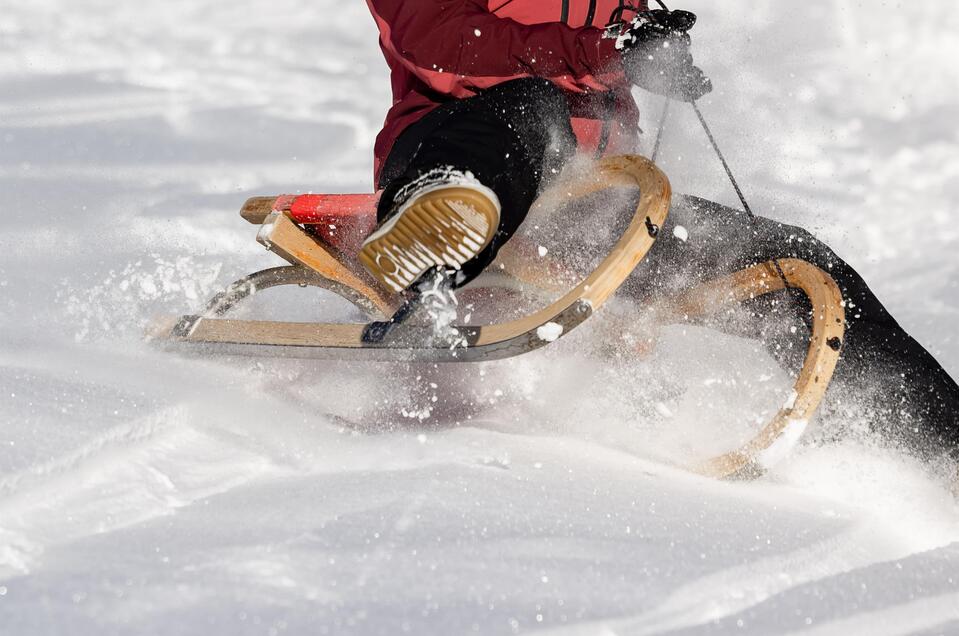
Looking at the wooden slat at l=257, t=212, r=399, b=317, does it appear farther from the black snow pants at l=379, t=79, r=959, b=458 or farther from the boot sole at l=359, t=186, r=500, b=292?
the boot sole at l=359, t=186, r=500, b=292

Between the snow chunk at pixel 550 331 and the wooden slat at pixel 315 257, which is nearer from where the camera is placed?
the snow chunk at pixel 550 331

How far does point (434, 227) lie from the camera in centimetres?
142

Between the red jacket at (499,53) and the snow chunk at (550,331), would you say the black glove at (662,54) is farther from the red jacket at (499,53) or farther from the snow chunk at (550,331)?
the snow chunk at (550,331)

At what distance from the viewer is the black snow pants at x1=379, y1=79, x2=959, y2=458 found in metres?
1.47

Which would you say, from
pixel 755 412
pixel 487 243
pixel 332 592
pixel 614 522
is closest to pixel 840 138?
pixel 755 412

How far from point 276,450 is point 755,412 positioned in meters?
0.93

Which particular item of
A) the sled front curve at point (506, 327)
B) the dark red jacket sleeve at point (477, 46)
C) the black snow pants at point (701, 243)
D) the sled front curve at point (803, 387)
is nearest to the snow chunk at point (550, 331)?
the sled front curve at point (506, 327)

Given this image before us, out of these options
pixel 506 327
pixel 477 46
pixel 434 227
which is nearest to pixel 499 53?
pixel 477 46

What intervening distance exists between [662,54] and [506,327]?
0.54 meters

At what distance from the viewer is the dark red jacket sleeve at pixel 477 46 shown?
1.54 metres

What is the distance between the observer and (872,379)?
4.92 ft

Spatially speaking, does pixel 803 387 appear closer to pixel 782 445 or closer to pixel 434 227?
pixel 782 445

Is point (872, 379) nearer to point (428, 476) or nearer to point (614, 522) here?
point (614, 522)

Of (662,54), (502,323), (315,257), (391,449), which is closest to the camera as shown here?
(391,449)
